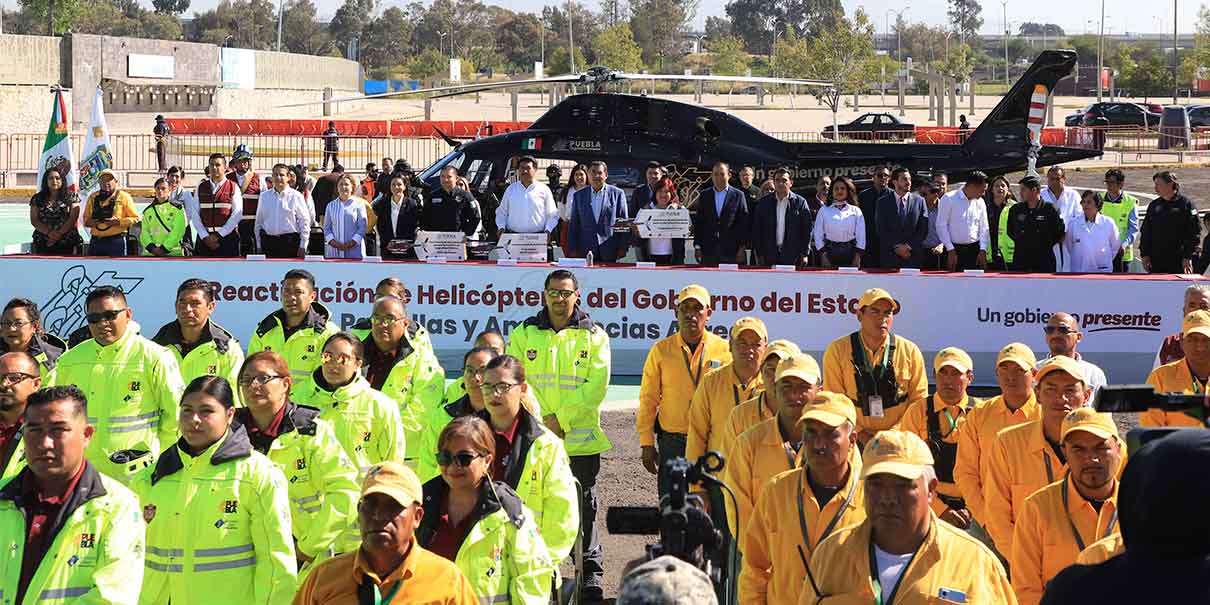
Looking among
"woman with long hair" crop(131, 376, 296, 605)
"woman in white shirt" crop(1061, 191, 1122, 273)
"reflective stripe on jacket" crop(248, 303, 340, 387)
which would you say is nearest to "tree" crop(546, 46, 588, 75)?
"woman in white shirt" crop(1061, 191, 1122, 273)

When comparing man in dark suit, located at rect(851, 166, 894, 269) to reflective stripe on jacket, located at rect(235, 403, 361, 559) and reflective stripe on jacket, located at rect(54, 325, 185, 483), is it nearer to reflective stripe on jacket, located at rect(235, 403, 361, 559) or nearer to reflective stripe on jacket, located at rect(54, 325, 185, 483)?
reflective stripe on jacket, located at rect(54, 325, 185, 483)

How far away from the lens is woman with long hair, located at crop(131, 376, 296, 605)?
580cm

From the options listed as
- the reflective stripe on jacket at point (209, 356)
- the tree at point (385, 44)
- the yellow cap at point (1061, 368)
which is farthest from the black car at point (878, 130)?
the tree at point (385, 44)

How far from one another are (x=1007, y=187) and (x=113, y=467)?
12155mm

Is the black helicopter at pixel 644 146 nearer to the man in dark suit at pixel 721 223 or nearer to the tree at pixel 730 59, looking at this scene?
the man in dark suit at pixel 721 223

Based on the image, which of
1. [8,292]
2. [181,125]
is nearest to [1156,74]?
[181,125]

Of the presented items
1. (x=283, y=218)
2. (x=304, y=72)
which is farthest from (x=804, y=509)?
(x=304, y=72)

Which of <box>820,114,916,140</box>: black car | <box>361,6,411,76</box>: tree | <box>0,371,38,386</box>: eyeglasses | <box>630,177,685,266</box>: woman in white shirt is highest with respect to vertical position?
<box>361,6,411,76</box>: tree

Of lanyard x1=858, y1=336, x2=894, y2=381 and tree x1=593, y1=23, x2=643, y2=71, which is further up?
tree x1=593, y1=23, x2=643, y2=71

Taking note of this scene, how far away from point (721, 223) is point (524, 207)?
2.06m

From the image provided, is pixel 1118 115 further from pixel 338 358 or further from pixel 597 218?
pixel 338 358

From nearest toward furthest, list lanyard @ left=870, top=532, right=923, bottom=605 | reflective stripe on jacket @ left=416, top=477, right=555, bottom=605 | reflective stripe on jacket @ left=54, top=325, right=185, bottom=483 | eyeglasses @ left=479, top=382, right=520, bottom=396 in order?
lanyard @ left=870, top=532, right=923, bottom=605, reflective stripe on jacket @ left=416, top=477, right=555, bottom=605, eyeglasses @ left=479, top=382, right=520, bottom=396, reflective stripe on jacket @ left=54, top=325, right=185, bottom=483

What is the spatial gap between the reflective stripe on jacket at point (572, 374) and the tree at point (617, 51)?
282 ft

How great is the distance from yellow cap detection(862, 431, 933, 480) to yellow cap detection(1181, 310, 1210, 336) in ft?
14.3
